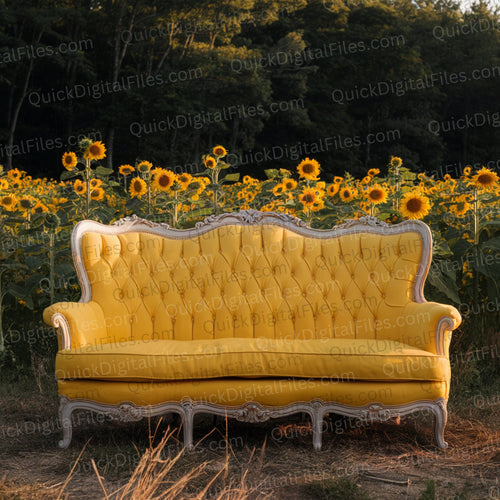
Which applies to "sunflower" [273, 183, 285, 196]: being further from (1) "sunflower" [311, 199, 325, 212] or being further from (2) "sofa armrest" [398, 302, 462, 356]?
(2) "sofa armrest" [398, 302, 462, 356]

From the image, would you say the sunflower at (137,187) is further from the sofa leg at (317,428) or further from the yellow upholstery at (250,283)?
the sofa leg at (317,428)

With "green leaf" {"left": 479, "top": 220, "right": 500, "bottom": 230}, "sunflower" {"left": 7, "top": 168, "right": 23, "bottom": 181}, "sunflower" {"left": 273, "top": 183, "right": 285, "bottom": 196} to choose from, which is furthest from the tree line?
"green leaf" {"left": 479, "top": 220, "right": 500, "bottom": 230}

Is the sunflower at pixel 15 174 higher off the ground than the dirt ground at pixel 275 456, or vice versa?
the sunflower at pixel 15 174

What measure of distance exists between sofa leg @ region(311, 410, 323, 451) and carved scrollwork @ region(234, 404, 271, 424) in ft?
0.72

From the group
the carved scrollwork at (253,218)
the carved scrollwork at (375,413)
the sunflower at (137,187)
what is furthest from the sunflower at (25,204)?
the carved scrollwork at (375,413)

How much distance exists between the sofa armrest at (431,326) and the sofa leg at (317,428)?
65cm

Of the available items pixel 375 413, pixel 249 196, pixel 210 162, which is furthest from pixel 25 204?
pixel 375 413

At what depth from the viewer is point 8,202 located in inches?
183

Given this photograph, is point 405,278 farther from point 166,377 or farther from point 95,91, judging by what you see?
point 95,91

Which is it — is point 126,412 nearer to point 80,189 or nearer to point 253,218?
point 253,218

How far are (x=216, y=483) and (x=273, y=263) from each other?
1531 millimetres

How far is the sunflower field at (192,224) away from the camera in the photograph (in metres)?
4.43

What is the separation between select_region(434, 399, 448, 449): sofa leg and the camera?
10.5 feet

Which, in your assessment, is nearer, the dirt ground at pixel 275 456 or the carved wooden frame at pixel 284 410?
the dirt ground at pixel 275 456
